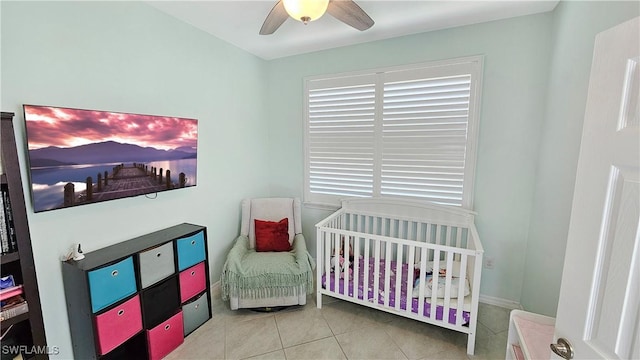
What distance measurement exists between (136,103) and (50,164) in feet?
2.28

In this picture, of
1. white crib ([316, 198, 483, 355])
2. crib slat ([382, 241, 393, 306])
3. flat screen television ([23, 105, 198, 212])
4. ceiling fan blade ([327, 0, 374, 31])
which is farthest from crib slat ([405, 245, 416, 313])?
flat screen television ([23, 105, 198, 212])

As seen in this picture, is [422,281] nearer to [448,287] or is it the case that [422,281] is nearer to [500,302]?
[448,287]

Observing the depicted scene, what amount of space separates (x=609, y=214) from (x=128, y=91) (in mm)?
2519

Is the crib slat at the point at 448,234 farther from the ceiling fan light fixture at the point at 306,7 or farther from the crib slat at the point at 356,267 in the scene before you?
the ceiling fan light fixture at the point at 306,7

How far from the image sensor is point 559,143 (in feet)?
6.11

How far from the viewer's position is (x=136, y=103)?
1.98m

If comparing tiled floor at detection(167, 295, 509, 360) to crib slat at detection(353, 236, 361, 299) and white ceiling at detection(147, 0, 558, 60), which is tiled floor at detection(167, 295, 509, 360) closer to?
crib slat at detection(353, 236, 361, 299)

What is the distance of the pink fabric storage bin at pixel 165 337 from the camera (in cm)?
188

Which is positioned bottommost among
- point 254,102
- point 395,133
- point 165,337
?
point 165,337

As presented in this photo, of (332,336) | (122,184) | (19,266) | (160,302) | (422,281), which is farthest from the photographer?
(332,336)

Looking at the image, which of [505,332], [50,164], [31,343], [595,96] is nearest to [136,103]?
[50,164]

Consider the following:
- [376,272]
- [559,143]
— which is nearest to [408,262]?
[376,272]

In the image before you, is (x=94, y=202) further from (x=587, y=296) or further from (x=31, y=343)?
(x=587, y=296)

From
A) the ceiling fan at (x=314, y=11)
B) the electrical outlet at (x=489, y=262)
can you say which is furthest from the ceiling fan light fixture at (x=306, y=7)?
the electrical outlet at (x=489, y=262)
